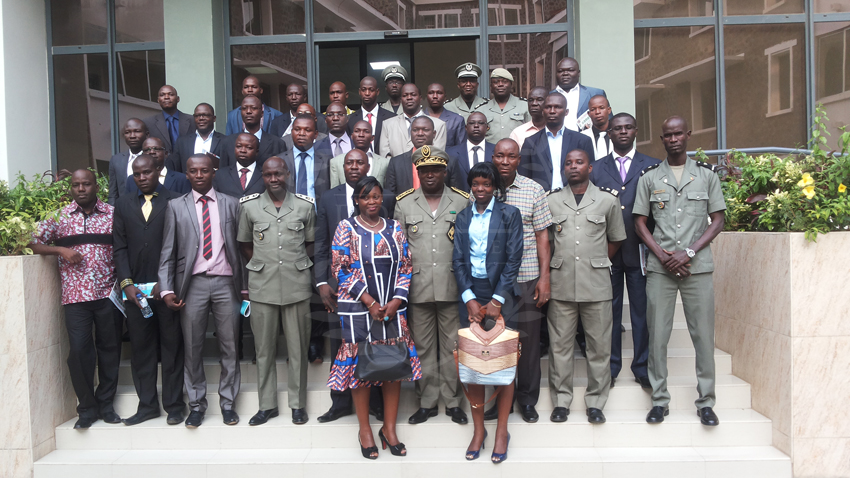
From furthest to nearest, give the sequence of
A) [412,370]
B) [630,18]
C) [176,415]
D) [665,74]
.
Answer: [665,74]
[630,18]
[176,415]
[412,370]

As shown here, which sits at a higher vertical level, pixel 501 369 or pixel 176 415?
pixel 501 369

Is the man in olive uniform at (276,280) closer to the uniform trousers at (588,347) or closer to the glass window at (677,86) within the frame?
the uniform trousers at (588,347)

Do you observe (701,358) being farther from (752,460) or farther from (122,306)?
(122,306)

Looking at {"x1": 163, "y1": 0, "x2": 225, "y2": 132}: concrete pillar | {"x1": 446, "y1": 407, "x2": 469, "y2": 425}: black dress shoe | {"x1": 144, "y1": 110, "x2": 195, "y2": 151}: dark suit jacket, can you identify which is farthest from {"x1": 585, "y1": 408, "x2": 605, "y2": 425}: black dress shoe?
{"x1": 163, "y1": 0, "x2": 225, "y2": 132}: concrete pillar

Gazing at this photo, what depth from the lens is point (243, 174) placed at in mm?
5754

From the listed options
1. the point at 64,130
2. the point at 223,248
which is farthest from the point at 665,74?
the point at 64,130

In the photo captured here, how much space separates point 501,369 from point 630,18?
5.95 metres

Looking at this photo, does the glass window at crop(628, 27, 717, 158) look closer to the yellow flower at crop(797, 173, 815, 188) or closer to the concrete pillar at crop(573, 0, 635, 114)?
the concrete pillar at crop(573, 0, 635, 114)

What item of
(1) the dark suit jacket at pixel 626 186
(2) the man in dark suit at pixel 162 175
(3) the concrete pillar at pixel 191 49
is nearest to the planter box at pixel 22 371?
(2) the man in dark suit at pixel 162 175

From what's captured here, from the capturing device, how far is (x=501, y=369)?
430 cm

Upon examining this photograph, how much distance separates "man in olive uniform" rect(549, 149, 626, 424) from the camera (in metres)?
4.79

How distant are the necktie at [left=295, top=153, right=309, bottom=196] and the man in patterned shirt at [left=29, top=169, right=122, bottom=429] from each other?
160cm

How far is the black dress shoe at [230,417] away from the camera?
4.95 metres

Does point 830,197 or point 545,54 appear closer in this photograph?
point 830,197
